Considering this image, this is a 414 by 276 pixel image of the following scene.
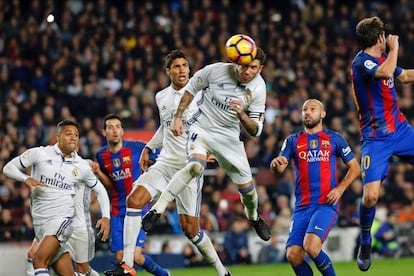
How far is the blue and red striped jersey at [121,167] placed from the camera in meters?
12.4

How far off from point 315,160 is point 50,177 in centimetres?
307

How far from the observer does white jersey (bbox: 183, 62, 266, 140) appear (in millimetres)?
10523

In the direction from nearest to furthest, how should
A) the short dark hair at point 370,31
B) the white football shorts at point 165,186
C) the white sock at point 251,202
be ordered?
1. the short dark hair at point 370,31
2. the white football shorts at point 165,186
3. the white sock at point 251,202

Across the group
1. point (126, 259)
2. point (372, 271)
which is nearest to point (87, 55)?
point (372, 271)

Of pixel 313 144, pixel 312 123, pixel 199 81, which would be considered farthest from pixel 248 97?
pixel 313 144

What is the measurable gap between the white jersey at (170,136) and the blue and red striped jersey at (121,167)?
3.23 ft

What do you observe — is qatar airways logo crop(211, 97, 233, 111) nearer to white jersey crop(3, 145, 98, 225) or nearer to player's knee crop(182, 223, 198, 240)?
player's knee crop(182, 223, 198, 240)

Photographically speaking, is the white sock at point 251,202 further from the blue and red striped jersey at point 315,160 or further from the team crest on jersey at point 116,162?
the team crest on jersey at point 116,162

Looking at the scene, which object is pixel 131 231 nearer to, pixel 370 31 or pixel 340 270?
pixel 370 31

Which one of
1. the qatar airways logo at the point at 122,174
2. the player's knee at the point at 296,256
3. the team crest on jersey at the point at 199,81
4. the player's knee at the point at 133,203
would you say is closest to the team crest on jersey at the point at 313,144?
the player's knee at the point at 296,256

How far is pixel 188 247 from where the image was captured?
17016 mm

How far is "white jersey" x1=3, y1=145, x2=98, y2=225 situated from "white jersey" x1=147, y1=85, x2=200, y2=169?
1.01m

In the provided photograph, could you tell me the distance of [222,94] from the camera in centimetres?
1054

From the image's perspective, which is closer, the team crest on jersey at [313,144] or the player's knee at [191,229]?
the team crest on jersey at [313,144]
